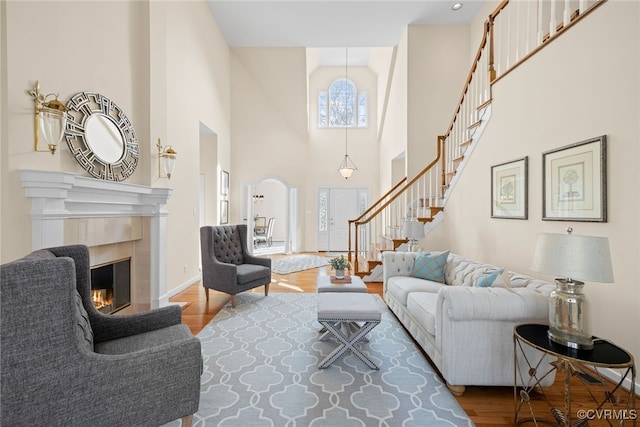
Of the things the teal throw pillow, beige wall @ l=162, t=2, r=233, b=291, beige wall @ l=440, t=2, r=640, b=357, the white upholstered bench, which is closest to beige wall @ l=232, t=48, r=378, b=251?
beige wall @ l=162, t=2, r=233, b=291

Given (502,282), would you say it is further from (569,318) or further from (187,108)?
(187,108)

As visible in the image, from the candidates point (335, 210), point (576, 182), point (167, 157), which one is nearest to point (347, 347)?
point (576, 182)

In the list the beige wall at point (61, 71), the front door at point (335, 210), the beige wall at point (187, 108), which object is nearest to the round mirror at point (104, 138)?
the beige wall at point (61, 71)

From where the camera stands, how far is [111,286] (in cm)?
320

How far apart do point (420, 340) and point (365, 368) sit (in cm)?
59

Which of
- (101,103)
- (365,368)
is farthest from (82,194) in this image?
(365,368)

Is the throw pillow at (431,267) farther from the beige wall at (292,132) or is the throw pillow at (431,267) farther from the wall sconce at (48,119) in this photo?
the beige wall at (292,132)

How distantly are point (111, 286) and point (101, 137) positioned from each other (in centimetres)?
160

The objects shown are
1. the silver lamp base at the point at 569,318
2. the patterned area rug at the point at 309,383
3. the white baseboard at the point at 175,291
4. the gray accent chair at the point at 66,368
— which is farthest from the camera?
the white baseboard at the point at 175,291

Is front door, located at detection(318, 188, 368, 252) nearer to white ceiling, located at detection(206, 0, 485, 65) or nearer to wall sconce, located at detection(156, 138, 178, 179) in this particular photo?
white ceiling, located at detection(206, 0, 485, 65)

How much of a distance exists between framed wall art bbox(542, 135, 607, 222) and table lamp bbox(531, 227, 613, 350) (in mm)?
882

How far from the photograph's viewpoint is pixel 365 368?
238 cm

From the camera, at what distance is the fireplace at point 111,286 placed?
2.96 m

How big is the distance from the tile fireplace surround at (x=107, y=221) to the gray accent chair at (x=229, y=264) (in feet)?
1.73
